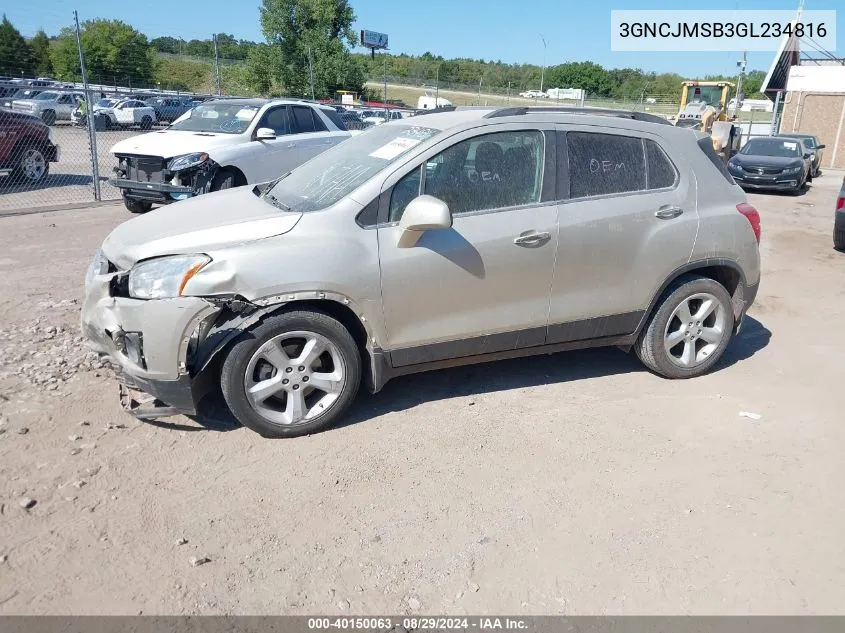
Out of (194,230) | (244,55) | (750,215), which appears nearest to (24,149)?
(194,230)

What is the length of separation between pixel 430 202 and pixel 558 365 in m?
2.07

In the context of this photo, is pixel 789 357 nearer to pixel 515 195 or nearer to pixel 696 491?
pixel 696 491

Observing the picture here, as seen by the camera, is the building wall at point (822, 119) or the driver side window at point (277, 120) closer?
the driver side window at point (277, 120)

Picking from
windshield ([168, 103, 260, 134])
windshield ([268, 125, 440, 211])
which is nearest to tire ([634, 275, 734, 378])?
windshield ([268, 125, 440, 211])

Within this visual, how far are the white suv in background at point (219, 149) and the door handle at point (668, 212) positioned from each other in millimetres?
6540

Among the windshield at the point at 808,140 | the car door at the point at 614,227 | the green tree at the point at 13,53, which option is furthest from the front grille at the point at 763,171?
the green tree at the point at 13,53

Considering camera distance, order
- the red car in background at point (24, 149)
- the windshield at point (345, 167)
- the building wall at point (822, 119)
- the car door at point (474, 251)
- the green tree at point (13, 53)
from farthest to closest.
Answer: the green tree at point (13, 53) < the building wall at point (822, 119) < the red car in background at point (24, 149) < the windshield at point (345, 167) < the car door at point (474, 251)

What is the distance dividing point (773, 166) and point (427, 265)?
1582 cm

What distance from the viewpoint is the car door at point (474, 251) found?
3920mm

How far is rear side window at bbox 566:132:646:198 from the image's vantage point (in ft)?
14.3

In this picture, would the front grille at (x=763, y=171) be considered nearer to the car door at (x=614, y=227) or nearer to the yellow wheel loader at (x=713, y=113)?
the yellow wheel loader at (x=713, y=113)

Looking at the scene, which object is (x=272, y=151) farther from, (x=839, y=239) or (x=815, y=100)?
(x=815, y=100)

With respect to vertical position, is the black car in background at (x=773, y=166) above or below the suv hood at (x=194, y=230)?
below

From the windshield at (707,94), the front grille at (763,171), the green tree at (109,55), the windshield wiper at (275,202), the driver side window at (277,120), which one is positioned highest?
the green tree at (109,55)
